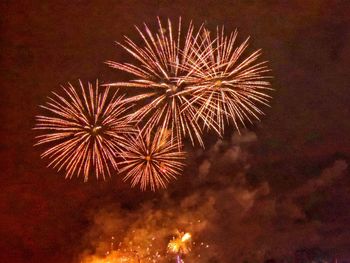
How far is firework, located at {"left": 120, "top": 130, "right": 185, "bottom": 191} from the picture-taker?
25.0 feet

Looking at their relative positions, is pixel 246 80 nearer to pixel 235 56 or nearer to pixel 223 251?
pixel 235 56

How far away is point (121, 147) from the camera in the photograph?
7.76 meters

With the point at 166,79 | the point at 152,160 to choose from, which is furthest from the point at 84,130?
the point at 166,79

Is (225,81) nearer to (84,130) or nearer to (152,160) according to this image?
(152,160)

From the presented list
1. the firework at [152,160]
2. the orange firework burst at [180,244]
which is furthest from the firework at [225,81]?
the orange firework burst at [180,244]

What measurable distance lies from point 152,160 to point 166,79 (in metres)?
1.22

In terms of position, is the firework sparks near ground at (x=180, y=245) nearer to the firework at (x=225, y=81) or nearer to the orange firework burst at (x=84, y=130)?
the orange firework burst at (x=84, y=130)

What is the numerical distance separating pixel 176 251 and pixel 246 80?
2.94 metres

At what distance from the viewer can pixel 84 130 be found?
7.42 meters

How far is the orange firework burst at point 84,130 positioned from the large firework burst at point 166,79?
12.3 inches

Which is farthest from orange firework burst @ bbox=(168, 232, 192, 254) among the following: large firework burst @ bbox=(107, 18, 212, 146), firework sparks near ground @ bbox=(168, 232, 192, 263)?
large firework burst @ bbox=(107, 18, 212, 146)

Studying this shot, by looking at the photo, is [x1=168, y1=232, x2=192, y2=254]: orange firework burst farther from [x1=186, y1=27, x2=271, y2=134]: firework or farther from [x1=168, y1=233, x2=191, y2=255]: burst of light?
[x1=186, y1=27, x2=271, y2=134]: firework

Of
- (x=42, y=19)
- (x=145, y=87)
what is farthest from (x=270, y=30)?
(x=42, y=19)

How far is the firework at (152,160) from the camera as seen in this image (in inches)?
300
